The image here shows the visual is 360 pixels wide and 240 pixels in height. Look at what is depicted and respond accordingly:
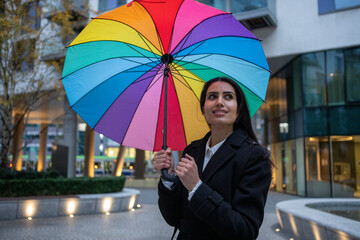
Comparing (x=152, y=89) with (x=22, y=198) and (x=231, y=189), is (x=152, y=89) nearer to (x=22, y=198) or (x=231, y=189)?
(x=231, y=189)

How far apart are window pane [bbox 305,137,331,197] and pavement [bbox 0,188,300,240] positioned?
7.25 metres

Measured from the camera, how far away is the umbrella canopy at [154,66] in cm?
271

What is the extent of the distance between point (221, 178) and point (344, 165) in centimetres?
1728

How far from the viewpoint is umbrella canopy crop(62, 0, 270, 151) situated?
2705 millimetres

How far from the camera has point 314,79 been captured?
59.2 feet

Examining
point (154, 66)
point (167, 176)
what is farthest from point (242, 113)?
point (154, 66)

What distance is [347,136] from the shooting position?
16984 mm

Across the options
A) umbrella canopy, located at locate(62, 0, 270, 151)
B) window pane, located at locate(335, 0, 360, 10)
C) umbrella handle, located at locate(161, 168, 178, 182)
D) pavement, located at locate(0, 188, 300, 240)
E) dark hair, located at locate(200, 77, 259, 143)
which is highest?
window pane, located at locate(335, 0, 360, 10)

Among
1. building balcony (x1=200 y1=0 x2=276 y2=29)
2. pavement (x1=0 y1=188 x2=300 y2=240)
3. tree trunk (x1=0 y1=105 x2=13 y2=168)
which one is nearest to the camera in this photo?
pavement (x1=0 y1=188 x2=300 y2=240)

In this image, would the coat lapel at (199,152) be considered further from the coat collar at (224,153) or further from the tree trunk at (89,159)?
the tree trunk at (89,159)

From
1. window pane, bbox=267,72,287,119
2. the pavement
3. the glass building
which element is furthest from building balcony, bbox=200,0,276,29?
the pavement

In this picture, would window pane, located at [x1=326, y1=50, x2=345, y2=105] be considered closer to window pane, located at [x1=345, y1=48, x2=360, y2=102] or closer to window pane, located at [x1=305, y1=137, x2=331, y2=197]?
window pane, located at [x1=345, y1=48, x2=360, y2=102]

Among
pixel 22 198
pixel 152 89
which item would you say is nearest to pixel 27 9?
pixel 22 198

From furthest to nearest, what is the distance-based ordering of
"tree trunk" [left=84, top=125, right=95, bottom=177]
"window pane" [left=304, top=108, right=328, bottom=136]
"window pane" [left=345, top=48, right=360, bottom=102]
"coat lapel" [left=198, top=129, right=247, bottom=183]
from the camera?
"tree trunk" [left=84, top=125, right=95, bottom=177]
"window pane" [left=304, top=108, right=328, bottom=136]
"window pane" [left=345, top=48, right=360, bottom=102]
"coat lapel" [left=198, top=129, right=247, bottom=183]
